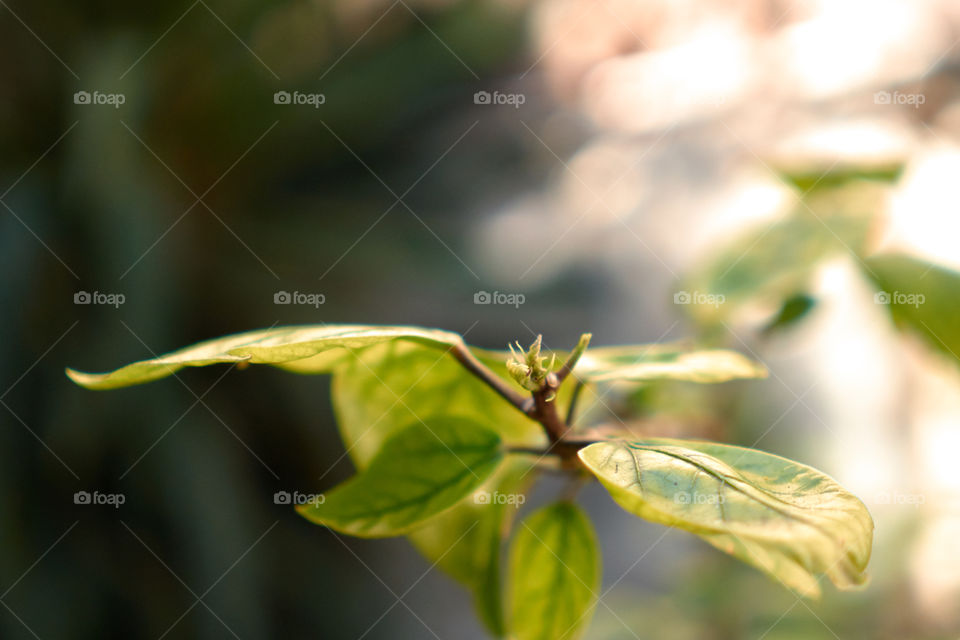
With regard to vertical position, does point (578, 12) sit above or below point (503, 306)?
above

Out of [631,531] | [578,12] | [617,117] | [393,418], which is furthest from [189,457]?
[578,12]

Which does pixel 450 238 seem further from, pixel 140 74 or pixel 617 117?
pixel 140 74

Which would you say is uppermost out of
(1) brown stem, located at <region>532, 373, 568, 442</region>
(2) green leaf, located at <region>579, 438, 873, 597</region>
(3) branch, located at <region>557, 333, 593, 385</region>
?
(3) branch, located at <region>557, 333, 593, 385</region>

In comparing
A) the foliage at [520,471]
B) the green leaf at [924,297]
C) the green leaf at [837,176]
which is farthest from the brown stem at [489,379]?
the green leaf at [837,176]

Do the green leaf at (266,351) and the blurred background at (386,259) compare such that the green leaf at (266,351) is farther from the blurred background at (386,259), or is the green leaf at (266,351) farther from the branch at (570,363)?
the blurred background at (386,259)

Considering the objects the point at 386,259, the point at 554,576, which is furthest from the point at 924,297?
the point at 386,259

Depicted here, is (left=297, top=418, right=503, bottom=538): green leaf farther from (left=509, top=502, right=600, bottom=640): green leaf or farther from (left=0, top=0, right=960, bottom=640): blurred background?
(left=0, top=0, right=960, bottom=640): blurred background

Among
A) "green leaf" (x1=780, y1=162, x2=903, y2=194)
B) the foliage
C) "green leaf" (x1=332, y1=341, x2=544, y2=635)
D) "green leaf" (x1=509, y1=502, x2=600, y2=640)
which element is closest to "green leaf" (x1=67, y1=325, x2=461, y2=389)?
the foliage
